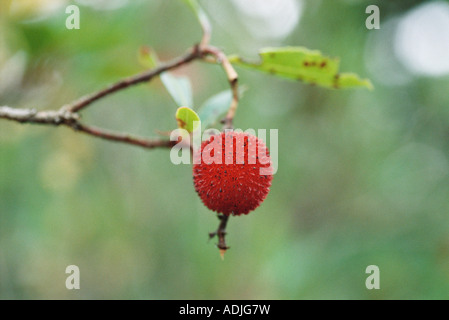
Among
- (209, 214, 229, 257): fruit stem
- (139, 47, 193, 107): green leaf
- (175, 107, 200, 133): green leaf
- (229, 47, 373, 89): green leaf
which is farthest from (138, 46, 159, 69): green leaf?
(209, 214, 229, 257): fruit stem

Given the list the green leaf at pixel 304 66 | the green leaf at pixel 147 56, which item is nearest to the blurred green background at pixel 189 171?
the green leaf at pixel 147 56

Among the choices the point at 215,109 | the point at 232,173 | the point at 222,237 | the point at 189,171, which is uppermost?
the point at 189,171

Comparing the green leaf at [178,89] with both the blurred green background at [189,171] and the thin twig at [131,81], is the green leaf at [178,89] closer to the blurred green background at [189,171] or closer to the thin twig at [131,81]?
the thin twig at [131,81]

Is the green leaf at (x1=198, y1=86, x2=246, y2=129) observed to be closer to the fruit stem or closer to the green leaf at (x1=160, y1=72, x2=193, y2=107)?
the green leaf at (x1=160, y1=72, x2=193, y2=107)

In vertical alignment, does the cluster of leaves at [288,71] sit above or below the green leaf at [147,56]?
below

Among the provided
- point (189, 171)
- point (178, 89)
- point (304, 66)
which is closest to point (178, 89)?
point (178, 89)

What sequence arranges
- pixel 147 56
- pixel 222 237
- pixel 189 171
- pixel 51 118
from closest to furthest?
pixel 222 237
pixel 51 118
pixel 147 56
pixel 189 171

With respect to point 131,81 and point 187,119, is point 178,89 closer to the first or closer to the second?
point 131,81
